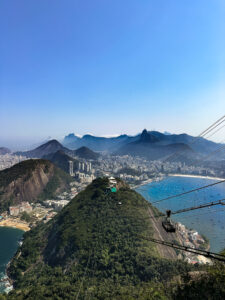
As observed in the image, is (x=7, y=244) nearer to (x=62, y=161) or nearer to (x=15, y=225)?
(x=15, y=225)

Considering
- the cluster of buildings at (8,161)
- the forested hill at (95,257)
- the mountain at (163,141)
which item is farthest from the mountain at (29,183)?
the mountain at (163,141)

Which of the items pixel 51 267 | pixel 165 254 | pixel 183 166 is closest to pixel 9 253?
pixel 51 267

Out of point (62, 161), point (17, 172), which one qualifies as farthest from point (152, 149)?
point (17, 172)

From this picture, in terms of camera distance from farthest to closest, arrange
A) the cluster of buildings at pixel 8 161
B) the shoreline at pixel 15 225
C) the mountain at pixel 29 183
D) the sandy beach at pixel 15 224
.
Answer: the cluster of buildings at pixel 8 161
the mountain at pixel 29 183
the sandy beach at pixel 15 224
the shoreline at pixel 15 225

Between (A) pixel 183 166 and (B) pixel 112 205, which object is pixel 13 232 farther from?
(A) pixel 183 166

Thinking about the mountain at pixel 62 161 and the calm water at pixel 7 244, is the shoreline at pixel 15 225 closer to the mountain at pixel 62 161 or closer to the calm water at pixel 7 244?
the calm water at pixel 7 244

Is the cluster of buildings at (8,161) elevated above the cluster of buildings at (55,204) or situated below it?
above
